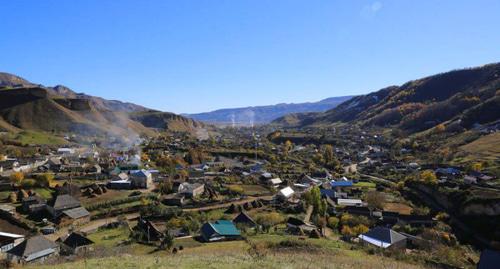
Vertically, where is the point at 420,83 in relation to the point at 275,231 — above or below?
above

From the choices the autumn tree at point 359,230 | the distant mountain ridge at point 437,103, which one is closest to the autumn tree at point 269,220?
the autumn tree at point 359,230

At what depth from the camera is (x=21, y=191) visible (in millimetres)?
39000

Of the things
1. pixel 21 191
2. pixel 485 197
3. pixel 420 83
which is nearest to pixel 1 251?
pixel 21 191

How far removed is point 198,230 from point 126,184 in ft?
64.3

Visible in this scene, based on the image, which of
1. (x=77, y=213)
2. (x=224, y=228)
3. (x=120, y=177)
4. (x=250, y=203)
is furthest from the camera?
(x=120, y=177)

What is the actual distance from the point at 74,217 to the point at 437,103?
416 ft

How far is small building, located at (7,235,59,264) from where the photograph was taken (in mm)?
22625

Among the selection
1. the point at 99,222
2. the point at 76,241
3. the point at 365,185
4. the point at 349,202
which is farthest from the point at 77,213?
the point at 365,185

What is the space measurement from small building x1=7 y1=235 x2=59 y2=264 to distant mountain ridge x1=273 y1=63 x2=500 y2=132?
96.0 m

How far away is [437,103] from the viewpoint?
13575cm

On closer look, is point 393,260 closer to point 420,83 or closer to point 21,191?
point 21,191

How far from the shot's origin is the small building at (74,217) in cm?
3317

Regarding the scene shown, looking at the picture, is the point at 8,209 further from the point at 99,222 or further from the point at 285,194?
the point at 285,194

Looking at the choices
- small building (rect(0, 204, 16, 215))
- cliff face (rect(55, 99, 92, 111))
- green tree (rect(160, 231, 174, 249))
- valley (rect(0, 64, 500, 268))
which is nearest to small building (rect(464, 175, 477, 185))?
valley (rect(0, 64, 500, 268))
